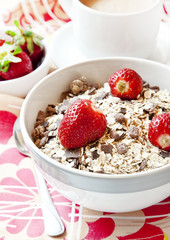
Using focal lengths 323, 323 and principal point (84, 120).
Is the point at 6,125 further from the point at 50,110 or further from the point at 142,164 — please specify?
the point at 142,164

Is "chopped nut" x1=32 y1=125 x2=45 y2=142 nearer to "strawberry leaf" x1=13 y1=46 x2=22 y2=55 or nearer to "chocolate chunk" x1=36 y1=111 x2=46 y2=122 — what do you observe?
"chocolate chunk" x1=36 y1=111 x2=46 y2=122

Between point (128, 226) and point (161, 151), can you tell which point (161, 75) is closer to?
point (161, 151)

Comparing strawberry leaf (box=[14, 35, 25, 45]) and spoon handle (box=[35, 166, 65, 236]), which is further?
strawberry leaf (box=[14, 35, 25, 45])

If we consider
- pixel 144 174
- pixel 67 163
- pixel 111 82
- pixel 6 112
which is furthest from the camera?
pixel 6 112

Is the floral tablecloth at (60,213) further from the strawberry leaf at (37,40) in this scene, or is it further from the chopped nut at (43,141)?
the strawberry leaf at (37,40)

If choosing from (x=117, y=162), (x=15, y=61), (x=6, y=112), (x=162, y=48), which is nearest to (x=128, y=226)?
(x=117, y=162)

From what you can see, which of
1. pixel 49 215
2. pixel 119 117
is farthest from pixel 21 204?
pixel 119 117

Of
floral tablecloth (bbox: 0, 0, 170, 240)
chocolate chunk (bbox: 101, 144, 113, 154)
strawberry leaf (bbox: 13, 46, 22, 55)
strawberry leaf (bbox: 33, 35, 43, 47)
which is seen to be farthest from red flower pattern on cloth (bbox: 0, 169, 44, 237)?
strawberry leaf (bbox: 33, 35, 43, 47)
